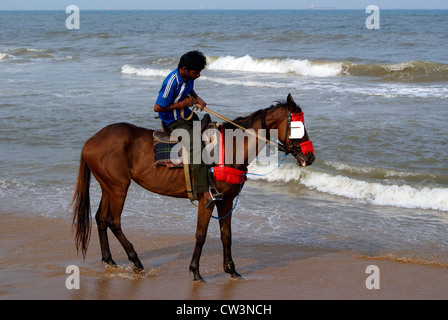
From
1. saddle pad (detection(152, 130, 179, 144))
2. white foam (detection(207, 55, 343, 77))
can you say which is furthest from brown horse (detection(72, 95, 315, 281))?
white foam (detection(207, 55, 343, 77))

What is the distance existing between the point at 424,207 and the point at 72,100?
1182cm

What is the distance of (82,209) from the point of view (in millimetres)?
6023

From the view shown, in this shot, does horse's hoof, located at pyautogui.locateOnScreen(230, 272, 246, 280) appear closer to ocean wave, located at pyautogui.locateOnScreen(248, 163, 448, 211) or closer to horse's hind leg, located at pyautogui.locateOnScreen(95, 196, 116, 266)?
horse's hind leg, located at pyautogui.locateOnScreen(95, 196, 116, 266)

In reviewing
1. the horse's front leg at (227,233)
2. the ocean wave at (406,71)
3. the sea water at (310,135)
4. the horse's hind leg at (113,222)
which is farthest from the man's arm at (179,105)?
the ocean wave at (406,71)

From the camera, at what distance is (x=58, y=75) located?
23344 mm

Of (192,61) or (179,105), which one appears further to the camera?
(179,105)

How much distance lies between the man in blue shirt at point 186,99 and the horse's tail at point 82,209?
1213mm

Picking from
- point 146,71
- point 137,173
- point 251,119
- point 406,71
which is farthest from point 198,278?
point 146,71

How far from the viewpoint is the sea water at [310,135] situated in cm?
766

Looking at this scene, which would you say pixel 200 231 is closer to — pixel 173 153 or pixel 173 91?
pixel 173 153

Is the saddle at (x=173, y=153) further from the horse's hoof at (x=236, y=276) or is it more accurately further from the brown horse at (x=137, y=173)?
the horse's hoof at (x=236, y=276)

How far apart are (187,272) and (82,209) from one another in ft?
4.51
